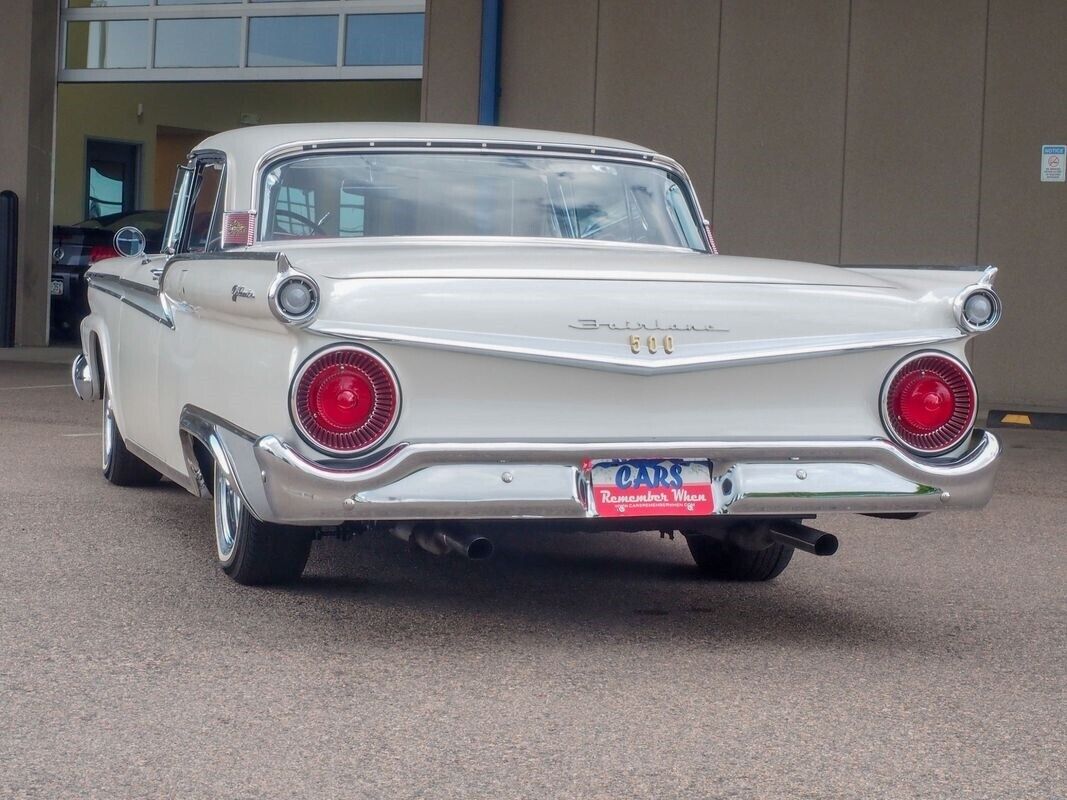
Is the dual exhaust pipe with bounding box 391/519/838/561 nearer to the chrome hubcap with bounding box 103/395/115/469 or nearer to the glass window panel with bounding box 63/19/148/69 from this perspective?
the chrome hubcap with bounding box 103/395/115/469

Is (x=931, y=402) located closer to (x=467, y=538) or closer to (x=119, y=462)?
(x=467, y=538)

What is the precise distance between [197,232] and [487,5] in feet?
29.7

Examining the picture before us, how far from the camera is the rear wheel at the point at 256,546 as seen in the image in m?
4.78

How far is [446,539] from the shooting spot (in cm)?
425

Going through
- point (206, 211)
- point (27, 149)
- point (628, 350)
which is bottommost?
point (628, 350)

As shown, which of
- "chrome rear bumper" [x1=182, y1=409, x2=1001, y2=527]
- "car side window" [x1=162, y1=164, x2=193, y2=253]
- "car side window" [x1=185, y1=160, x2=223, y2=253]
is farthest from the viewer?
"car side window" [x1=162, y1=164, x2=193, y2=253]

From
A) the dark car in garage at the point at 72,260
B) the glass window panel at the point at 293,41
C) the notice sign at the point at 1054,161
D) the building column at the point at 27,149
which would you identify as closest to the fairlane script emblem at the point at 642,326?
the notice sign at the point at 1054,161

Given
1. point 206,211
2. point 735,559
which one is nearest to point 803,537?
point 735,559

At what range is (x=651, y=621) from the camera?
478cm

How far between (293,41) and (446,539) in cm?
1300

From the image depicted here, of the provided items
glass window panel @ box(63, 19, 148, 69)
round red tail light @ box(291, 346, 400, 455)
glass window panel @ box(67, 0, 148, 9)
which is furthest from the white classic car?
glass window panel @ box(67, 0, 148, 9)

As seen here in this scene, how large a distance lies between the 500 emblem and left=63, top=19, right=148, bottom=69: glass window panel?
14.2 metres

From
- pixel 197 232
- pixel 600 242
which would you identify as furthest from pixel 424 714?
pixel 197 232

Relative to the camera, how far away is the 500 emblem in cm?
422
